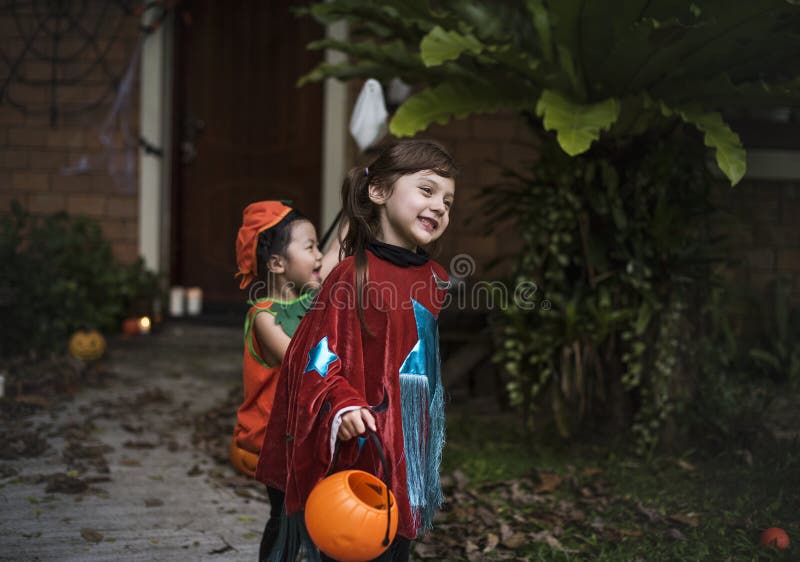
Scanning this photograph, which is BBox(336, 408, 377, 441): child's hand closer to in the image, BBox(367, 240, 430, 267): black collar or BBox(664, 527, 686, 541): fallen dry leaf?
BBox(367, 240, 430, 267): black collar

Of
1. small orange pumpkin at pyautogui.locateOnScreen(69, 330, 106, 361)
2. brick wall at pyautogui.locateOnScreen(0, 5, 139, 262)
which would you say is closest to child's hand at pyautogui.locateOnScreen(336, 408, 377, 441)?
small orange pumpkin at pyautogui.locateOnScreen(69, 330, 106, 361)

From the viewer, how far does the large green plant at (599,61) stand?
3205 mm

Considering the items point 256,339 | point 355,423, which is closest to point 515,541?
point 256,339

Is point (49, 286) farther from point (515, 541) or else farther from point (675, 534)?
point (675, 534)

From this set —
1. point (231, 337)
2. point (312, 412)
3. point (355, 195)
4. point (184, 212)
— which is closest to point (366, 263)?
point (355, 195)

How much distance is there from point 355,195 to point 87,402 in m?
3.22

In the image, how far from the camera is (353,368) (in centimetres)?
201

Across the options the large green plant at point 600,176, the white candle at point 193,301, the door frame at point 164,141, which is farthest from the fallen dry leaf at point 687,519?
the white candle at point 193,301

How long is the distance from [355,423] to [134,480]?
Answer: 2061 millimetres

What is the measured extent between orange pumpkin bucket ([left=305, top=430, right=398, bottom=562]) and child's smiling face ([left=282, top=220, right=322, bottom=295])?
0.86 meters

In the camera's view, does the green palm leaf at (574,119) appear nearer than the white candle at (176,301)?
Yes

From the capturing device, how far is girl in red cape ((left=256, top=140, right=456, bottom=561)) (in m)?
2.00

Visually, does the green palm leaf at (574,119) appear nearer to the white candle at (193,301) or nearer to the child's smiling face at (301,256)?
the child's smiling face at (301,256)

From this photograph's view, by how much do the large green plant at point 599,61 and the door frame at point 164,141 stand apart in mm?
2323
